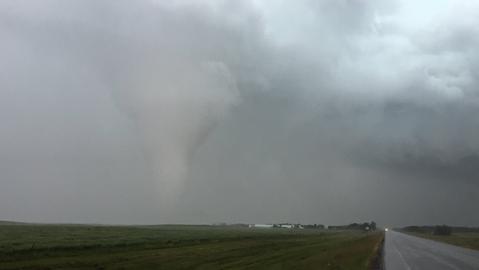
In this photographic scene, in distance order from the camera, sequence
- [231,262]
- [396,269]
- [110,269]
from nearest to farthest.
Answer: [110,269] → [396,269] → [231,262]

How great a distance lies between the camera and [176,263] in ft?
151

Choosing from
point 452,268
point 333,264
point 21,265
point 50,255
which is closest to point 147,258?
point 50,255

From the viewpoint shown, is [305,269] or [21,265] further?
[305,269]

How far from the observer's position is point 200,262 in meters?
48.0

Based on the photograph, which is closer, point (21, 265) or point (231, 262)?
point (21, 265)

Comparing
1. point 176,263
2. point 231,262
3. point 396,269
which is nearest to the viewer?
point 396,269

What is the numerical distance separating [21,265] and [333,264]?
84.2ft

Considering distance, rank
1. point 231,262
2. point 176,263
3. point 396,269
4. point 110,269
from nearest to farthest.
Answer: point 110,269, point 396,269, point 176,263, point 231,262

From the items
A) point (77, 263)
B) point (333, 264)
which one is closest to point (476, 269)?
point (333, 264)

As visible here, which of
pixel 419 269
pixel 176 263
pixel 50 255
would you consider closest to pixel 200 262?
pixel 176 263

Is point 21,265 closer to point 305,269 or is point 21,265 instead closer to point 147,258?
point 147,258

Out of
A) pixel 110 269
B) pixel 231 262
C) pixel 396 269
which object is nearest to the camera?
pixel 110 269

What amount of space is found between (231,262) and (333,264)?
9085 mm

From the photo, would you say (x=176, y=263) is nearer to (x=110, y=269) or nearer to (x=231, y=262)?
(x=231, y=262)
